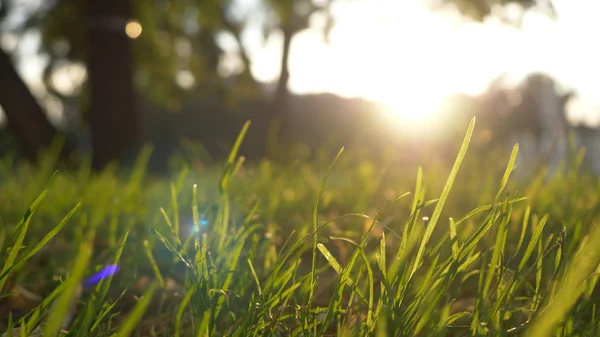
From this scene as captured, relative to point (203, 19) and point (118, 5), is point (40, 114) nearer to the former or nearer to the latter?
point (118, 5)

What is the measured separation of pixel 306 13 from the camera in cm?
970

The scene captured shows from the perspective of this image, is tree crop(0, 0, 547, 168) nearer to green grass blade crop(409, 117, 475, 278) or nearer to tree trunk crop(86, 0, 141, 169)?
tree trunk crop(86, 0, 141, 169)

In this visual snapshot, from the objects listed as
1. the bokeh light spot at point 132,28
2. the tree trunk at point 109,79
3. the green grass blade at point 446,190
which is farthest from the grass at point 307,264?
the bokeh light spot at point 132,28

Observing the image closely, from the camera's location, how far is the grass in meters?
0.69

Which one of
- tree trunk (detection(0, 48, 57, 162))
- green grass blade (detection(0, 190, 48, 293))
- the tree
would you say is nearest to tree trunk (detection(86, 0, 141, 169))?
the tree

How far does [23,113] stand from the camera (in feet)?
15.2

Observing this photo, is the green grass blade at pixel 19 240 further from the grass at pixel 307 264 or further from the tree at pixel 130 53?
the tree at pixel 130 53

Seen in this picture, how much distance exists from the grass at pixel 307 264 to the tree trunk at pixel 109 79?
9.22ft

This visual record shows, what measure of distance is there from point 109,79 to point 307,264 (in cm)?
432

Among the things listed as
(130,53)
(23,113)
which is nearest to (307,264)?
(23,113)

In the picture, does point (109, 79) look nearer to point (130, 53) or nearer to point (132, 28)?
point (130, 53)

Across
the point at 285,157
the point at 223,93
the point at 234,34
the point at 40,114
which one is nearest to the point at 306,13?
the point at 223,93

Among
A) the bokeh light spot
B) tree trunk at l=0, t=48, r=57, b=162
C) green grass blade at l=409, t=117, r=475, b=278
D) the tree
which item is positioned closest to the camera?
green grass blade at l=409, t=117, r=475, b=278

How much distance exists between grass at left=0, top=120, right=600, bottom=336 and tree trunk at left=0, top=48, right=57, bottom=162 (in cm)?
265
